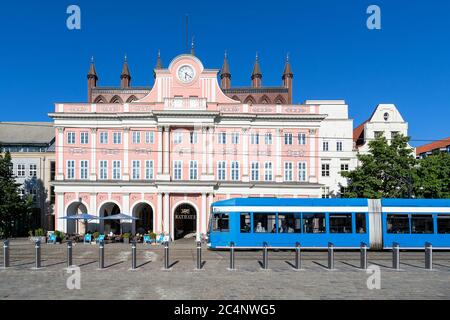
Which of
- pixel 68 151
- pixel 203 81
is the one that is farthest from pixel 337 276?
pixel 68 151

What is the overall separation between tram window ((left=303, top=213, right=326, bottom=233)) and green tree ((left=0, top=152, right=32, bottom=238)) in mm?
30384

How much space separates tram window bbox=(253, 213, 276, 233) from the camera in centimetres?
2541

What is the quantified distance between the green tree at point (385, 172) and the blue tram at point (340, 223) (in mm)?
9930

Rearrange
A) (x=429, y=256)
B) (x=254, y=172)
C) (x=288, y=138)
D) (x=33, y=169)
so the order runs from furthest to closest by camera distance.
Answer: (x=33, y=169), (x=288, y=138), (x=254, y=172), (x=429, y=256)

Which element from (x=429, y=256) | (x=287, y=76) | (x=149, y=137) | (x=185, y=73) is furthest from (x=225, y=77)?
(x=429, y=256)

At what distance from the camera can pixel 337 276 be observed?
14.8 metres

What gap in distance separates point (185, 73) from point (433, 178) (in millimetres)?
24997

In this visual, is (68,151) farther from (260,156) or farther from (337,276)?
(337,276)

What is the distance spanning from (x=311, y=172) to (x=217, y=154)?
954cm

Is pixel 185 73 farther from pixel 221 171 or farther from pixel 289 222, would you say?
pixel 289 222

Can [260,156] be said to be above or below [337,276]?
above

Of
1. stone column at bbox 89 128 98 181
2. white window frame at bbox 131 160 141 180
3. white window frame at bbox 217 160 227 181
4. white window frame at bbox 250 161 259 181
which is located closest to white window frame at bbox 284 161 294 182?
white window frame at bbox 250 161 259 181

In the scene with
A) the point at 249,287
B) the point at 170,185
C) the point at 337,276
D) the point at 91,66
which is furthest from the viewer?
the point at 91,66

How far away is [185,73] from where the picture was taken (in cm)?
4175
